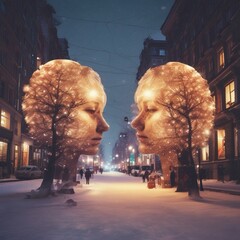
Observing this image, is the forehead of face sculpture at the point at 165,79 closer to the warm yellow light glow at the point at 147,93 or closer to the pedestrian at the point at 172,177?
the warm yellow light glow at the point at 147,93

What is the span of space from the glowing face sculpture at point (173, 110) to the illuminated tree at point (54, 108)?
4.31 metres

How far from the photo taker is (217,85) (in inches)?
1437

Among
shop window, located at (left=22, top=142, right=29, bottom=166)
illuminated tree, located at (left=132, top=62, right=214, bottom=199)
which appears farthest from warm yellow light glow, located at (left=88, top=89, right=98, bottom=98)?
shop window, located at (left=22, top=142, right=29, bottom=166)

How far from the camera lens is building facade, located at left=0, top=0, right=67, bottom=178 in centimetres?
4016

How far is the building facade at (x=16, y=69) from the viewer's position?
40.2 meters

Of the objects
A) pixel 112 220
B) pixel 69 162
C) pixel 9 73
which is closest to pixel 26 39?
pixel 9 73

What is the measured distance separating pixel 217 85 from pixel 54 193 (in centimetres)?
2294

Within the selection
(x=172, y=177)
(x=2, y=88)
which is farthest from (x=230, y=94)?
(x=2, y=88)

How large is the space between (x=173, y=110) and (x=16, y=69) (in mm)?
31541

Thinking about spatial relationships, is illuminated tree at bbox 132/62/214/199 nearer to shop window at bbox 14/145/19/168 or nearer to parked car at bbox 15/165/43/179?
parked car at bbox 15/165/43/179

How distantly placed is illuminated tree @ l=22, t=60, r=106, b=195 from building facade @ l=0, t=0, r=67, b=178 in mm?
20501

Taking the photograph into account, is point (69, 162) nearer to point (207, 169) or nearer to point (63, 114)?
point (63, 114)

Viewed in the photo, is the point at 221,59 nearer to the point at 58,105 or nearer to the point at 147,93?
the point at 147,93

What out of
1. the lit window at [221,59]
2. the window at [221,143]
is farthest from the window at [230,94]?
the window at [221,143]
